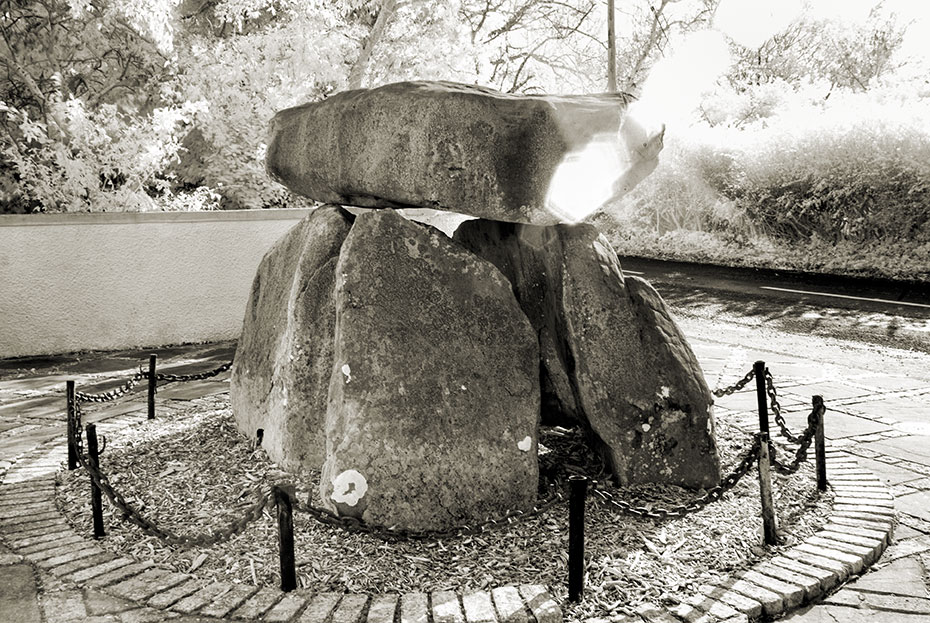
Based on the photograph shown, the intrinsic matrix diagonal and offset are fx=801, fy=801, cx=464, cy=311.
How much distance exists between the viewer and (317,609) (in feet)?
11.2

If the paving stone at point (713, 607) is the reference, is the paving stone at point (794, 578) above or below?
above

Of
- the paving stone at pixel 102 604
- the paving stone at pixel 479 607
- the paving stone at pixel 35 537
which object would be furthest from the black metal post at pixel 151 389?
the paving stone at pixel 479 607

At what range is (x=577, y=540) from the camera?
3473 mm

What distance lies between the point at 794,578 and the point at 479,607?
4.78 feet

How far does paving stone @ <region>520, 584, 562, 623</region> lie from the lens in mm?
3336

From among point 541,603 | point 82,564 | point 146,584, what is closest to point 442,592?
point 541,603

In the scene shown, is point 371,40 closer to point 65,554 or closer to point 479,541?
point 65,554

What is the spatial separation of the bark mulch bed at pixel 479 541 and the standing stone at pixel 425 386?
0.23 meters

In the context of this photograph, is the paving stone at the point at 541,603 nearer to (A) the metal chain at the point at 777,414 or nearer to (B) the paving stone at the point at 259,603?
(B) the paving stone at the point at 259,603

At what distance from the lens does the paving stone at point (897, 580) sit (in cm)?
363

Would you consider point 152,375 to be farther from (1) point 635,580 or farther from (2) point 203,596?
(1) point 635,580

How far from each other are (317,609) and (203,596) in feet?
1.81

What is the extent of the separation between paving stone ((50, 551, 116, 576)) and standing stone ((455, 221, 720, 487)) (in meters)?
2.64

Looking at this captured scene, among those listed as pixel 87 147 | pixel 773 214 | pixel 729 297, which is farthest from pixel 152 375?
pixel 773 214
